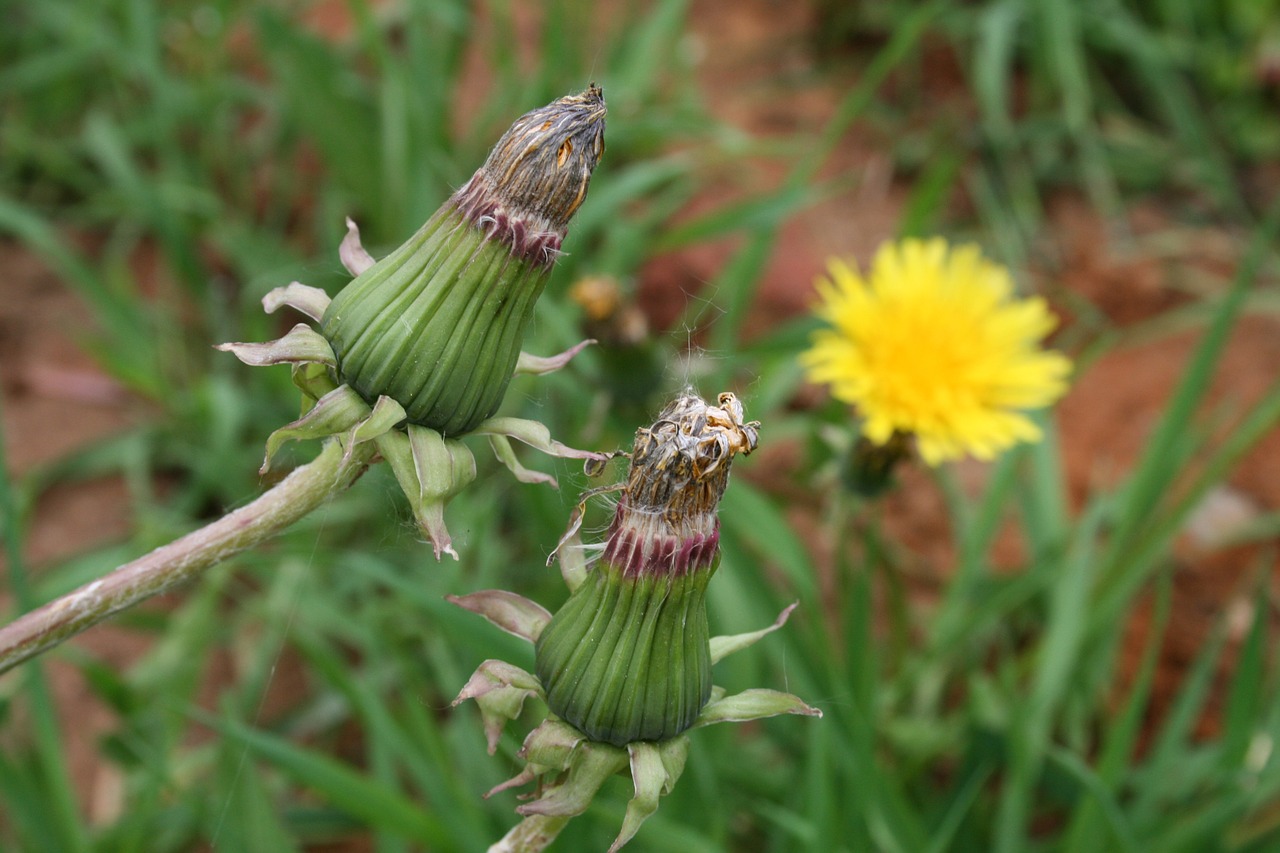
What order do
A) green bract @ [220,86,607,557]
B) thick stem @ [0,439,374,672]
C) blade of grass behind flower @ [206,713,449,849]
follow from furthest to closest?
blade of grass behind flower @ [206,713,449,849] → green bract @ [220,86,607,557] → thick stem @ [0,439,374,672]

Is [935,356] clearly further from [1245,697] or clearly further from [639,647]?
[639,647]

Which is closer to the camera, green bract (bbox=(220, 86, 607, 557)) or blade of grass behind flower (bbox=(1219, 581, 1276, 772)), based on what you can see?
green bract (bbox=(220, 86, 607, 557))

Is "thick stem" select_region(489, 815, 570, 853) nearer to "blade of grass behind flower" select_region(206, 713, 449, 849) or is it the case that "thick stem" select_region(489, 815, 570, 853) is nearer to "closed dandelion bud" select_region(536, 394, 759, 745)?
"closed dandelion bud" select_region(536, 394, 759, 745)

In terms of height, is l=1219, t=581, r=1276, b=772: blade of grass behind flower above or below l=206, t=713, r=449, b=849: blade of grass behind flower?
below

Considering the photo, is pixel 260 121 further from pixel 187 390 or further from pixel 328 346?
pixel 328 346

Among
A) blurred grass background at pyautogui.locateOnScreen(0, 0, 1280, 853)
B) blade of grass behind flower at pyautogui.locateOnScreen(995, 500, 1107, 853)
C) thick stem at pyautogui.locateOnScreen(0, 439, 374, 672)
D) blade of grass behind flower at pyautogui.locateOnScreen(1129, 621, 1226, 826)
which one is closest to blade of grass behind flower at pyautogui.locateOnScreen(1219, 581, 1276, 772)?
blurred grass background at pyautogui.locateOnScreen(0, 0, 1280, 853)

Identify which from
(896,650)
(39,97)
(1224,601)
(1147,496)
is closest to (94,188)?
(39,97)

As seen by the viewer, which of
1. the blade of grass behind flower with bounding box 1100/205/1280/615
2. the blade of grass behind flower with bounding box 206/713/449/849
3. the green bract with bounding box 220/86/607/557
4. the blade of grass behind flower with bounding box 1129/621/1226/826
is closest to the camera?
the green bract with bounding box 220/86/607/557
